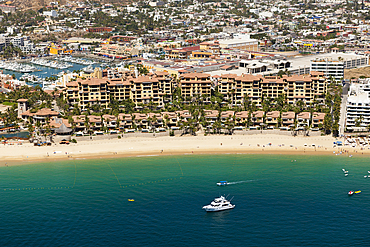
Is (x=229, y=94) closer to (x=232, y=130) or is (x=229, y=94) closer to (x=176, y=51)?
(x=232, y=130)

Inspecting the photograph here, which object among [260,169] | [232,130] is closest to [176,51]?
[232,130]

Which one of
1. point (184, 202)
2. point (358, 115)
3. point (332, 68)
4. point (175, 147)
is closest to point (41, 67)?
point (332, 68)

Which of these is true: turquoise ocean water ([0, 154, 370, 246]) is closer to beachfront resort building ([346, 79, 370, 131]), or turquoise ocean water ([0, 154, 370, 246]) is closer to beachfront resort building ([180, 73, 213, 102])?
beachfront resort building ([346, 79, 370, 131])

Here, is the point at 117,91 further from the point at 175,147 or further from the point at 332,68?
the point at 332,68

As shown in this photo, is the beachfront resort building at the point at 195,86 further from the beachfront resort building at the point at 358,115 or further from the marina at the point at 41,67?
the marina at the point at 41,67

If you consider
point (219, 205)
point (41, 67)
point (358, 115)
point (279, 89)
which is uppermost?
point (41, 67)

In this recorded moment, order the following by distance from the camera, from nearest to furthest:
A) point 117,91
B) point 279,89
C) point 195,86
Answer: point 117,91 < point 279,89 < point 195,86
